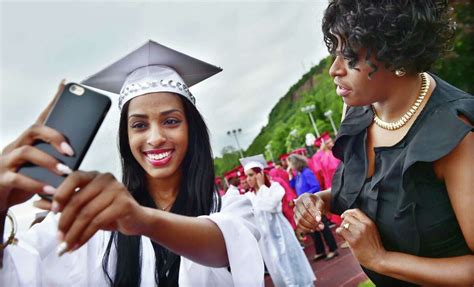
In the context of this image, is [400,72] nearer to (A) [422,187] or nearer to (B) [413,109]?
(B) [413,109]

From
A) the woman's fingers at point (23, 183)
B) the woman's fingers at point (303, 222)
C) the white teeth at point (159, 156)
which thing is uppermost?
the white teeth at point (159, 156)

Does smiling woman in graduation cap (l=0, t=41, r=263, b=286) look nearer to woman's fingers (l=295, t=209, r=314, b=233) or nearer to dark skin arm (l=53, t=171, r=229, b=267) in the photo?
dark skin arm (l=53, t=171, r=229, b=267)

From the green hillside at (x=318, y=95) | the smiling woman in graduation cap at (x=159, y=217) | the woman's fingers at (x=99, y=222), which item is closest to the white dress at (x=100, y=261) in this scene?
the smiling woman in graduation cap at (x=159, y=217)

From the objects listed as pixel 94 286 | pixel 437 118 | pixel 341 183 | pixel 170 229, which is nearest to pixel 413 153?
pixel 437 118

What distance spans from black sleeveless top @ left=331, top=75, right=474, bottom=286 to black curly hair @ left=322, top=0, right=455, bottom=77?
142 millimetres

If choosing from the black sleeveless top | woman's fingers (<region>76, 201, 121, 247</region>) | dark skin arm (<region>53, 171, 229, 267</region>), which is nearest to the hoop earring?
the black sleeveless top

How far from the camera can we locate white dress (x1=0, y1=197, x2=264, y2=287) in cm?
140

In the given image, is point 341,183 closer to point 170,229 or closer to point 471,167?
point 471,167

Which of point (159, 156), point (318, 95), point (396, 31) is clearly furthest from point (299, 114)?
point (396, 31)

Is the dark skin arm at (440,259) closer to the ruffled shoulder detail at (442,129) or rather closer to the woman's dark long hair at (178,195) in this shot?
the ruffled shoulder detail at (442,129)

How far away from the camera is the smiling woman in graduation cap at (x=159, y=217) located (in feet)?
4.36

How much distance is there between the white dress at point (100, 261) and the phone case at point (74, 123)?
65cm

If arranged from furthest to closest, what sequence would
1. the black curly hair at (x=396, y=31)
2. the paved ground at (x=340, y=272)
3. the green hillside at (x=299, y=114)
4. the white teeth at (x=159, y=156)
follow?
the green hillside at (x=299, y=114)
the paved ground at (x=340, y=272)
the white teeth at (x=159, y=156)
the black curly hair at (x=396, y=31)

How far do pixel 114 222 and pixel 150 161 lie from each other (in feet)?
2.08
